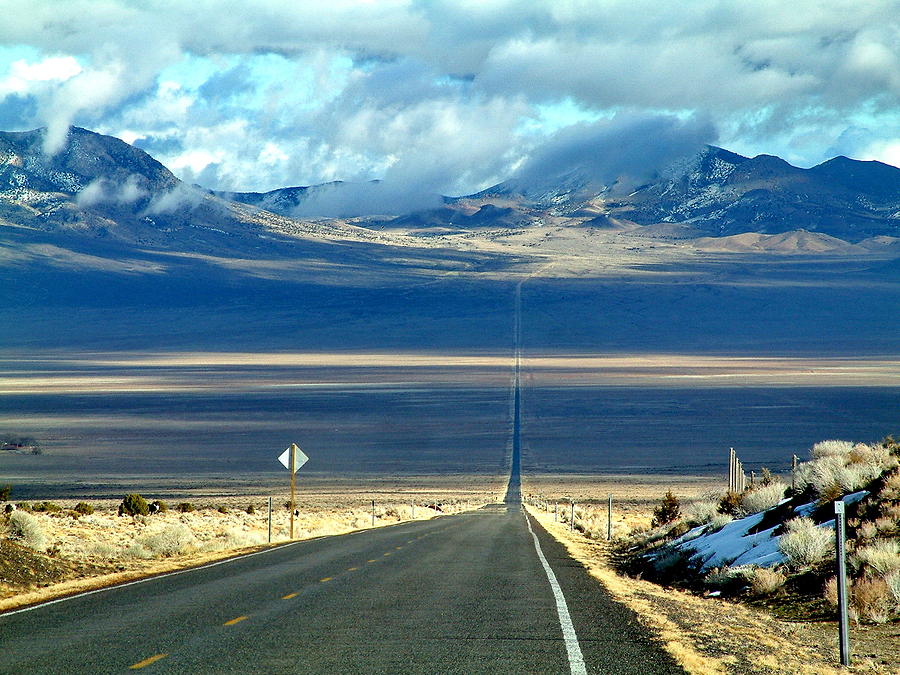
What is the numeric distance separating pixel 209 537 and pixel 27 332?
131 meters

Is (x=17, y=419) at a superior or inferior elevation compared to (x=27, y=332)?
inferior

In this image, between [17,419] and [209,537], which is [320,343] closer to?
[17,419]

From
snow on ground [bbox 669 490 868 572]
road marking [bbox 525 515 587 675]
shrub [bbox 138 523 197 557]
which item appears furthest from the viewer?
shrub [bbox 138 523 197 557]

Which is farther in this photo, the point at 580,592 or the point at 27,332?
the point at 27,332

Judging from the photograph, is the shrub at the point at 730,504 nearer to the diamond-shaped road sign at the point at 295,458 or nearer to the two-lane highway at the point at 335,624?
the two-lane highway at the point at 335,624

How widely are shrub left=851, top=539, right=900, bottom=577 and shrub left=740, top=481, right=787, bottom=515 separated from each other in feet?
18.3

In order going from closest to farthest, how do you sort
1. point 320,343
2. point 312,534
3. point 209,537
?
point 209,537 < point 312,534 < point 320,343

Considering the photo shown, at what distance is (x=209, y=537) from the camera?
23219 mm

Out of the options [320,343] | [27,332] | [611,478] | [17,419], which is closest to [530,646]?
[611,478]

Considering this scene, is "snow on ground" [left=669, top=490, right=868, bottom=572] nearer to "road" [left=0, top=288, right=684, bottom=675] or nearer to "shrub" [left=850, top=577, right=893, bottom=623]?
"road" [left=0, top=288, right=684, bottom=675]

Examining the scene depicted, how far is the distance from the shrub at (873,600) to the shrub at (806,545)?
1717 mm

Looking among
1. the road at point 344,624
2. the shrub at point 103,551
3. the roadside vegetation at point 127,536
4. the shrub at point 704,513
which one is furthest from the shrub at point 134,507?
the shrub at point 704,513

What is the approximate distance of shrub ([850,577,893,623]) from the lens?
33.3 feet

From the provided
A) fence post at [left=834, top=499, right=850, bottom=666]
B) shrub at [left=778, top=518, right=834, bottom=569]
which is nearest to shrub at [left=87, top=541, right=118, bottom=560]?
shrub at [left=778, top=518, right=834, bottom=569]
